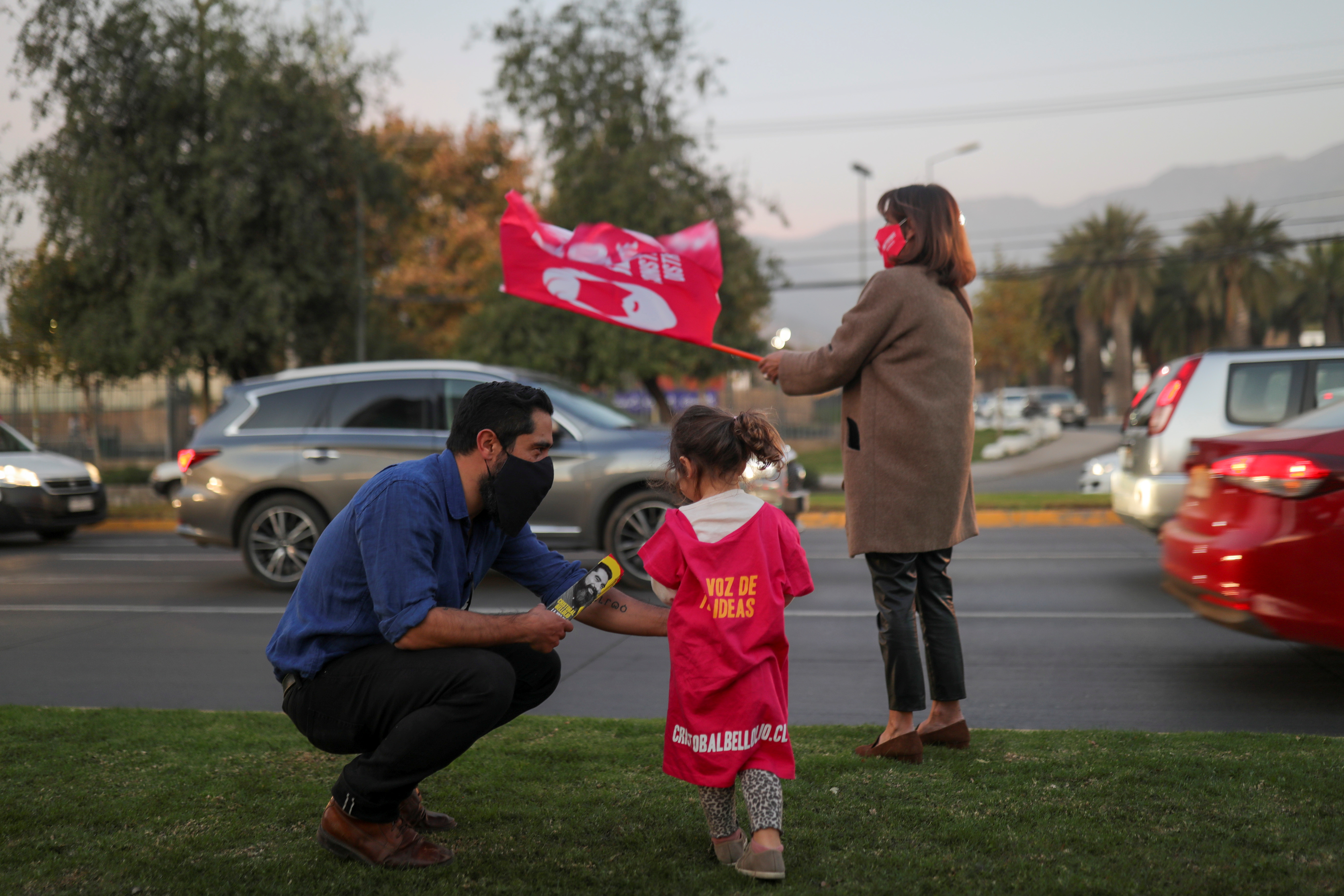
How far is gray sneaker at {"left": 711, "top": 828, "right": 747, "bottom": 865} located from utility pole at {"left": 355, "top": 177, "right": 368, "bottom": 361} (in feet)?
56.9

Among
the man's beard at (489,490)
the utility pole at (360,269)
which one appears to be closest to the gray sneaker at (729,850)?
the man's beard at (489,490)

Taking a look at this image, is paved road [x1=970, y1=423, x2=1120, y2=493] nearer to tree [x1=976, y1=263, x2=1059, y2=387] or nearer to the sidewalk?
the sidewalk

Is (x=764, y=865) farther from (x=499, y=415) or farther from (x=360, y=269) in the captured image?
(x=360, y=269)

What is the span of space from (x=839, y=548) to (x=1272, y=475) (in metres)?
6.65

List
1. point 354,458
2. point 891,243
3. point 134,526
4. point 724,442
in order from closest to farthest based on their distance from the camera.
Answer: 1. point 724,442
2. point 891,243
3. point 354,458
4. point 134,526

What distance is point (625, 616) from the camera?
3.21 metres

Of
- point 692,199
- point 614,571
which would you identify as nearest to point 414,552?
point 614,571

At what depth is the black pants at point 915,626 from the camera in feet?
12.2

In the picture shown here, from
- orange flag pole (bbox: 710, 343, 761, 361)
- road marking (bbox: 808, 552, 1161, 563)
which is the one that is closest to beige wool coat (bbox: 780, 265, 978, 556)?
orange flag pole (bbox: 710, 343, 761, 361)

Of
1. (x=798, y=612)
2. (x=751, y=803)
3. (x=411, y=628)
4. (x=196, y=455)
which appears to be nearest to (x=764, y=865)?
(x=751, y=803)

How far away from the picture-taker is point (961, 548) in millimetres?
10805

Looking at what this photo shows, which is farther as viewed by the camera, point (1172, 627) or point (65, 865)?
point (1172, 627)

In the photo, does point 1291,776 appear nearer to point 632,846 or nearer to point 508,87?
point 632,846

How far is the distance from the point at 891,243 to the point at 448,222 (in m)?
32.5
